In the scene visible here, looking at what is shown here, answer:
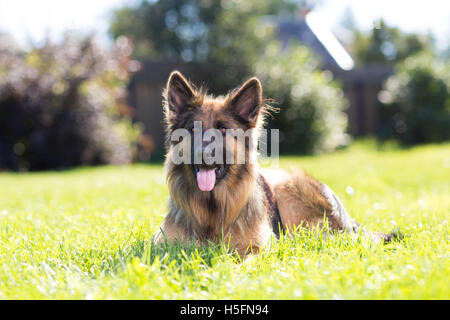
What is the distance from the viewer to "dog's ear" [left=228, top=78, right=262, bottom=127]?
4.07 metres

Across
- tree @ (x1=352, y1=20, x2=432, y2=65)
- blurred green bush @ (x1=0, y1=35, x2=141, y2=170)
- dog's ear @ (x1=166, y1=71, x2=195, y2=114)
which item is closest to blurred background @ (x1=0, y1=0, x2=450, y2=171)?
blurred green bush @ (x1=0, y1=35, x2=141, y2=170)

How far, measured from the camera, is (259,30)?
1728cm

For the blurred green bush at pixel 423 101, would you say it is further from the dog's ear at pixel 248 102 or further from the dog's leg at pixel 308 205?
the dog's ear at pixel 248 102

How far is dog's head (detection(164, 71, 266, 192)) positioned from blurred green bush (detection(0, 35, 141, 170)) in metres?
9.74

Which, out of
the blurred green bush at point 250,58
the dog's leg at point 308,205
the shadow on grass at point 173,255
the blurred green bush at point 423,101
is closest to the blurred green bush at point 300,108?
the blurred green bush at point 250,58

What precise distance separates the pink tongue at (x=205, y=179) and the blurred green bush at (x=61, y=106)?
10.1 metres

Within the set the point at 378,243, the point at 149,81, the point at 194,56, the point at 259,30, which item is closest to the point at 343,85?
the point at 259,30

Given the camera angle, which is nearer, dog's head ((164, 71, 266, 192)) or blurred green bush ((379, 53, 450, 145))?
dog's head ((164, 71, 266, 192))

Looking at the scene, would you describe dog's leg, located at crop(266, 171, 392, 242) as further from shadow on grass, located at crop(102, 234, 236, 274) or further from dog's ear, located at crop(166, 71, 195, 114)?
dog's ear, located at crop(166, 71, 195, 114)

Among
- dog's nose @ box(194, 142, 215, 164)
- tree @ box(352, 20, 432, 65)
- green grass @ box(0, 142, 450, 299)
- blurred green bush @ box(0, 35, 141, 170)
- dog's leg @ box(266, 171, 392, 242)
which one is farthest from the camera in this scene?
tree @ box(352, 20, 432, 65)

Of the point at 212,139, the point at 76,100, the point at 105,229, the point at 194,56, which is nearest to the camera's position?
the point at 212,139

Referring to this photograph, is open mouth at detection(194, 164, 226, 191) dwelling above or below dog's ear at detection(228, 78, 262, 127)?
below

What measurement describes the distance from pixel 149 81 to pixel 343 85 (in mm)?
9149
